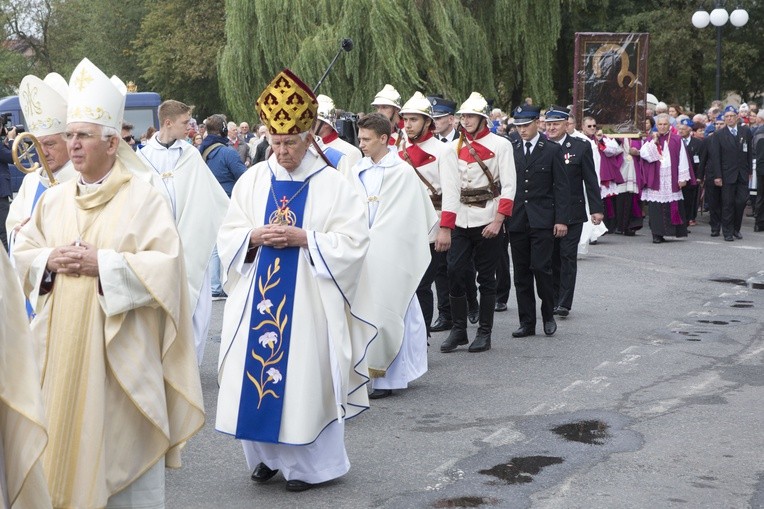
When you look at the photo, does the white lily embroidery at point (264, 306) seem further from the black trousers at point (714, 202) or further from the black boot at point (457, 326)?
the black trousers at point (714, 202)

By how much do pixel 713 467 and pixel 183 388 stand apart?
3.13 m

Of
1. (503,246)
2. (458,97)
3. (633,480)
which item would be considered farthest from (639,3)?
(633,480)

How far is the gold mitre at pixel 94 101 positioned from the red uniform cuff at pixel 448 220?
15.8ft

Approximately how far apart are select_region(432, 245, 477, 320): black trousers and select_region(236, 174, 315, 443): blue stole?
434cm

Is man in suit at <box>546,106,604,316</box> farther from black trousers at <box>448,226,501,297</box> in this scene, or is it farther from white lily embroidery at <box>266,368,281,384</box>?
white lily embroidery at <box>266,368,281,384</box>

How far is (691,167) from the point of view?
68.1ft

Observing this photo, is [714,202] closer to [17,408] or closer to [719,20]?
[719,20]

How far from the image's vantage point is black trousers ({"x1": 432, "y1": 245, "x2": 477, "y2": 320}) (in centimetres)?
1091

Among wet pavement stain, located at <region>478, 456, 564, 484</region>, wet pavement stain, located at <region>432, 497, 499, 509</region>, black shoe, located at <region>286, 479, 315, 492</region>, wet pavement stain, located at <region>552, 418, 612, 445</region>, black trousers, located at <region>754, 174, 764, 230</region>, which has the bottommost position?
wet pavement stain, located at <region>552, 418, 612, 445</region>

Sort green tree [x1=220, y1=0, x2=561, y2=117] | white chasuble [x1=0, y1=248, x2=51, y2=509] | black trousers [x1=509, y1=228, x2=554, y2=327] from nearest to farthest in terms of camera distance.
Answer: white chasuble [x1=0, y1=248, x2=51, y2=509] → black trousers [x1=509, y1=228, x2=554, y2=327] → green tree [x1=220, y1=0, x2=561, y2=117]

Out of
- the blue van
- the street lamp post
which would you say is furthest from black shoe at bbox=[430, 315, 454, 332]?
the blue van

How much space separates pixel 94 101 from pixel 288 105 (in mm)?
1404

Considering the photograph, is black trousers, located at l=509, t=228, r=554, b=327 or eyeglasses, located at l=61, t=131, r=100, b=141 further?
black trousers, located at l=509, t=228, r=554, b=327

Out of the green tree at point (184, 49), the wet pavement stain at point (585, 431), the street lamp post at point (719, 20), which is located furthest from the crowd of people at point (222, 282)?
the green tree at point (184, 49)
